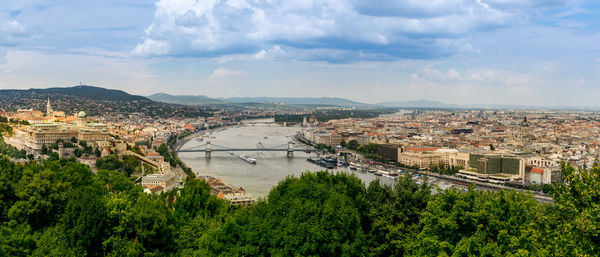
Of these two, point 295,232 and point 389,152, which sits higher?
point 295,232

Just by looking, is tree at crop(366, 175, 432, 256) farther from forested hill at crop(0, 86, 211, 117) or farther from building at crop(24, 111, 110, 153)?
forested hill at crop(0, 86, 211, 117)

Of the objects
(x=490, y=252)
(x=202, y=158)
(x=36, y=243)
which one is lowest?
(x=202, y=158)

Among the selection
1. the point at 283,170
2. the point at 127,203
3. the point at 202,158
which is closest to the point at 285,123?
the point at 202,158

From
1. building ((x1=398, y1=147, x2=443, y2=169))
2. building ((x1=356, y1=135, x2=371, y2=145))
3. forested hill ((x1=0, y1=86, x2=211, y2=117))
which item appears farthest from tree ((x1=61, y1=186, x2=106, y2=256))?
forested hill ((x1=0, y1=86, x2=211, y2=117))

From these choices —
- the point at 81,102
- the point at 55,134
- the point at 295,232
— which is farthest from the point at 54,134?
the point at 81,102

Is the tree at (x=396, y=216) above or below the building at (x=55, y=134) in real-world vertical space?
above

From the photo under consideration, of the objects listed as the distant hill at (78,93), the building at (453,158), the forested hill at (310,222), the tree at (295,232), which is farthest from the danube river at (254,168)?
the distant hill at (78,93)

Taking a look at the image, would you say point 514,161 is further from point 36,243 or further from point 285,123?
point 285,123

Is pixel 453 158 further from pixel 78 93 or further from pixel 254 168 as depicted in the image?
pixel 78 93

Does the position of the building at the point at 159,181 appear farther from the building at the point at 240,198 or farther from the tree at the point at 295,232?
the tree at the point at 295,232
